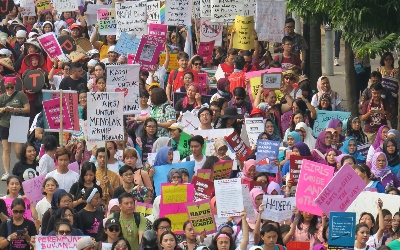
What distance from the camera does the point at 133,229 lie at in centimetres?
1486

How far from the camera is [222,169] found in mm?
16891

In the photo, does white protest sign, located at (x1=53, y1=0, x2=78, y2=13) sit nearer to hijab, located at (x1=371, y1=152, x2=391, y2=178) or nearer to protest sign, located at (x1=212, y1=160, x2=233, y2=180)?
hijab, located at (x1=371, y1=152, x2=391, y2=178)

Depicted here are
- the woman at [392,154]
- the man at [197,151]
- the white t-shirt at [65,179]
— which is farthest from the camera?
the woman at [392,154]

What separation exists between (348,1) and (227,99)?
230 cm

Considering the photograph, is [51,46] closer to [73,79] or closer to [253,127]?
[73,79]

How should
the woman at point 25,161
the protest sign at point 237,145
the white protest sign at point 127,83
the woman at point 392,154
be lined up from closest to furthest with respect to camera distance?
the woman at point 25,161 → the woman at point 392,154 → the protest sign at point 237,145 → the white protest sign at point 127,83

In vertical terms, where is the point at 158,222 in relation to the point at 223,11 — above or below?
below

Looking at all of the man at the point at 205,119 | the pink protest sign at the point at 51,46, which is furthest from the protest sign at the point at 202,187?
the pink protest sign at the point at 51,46

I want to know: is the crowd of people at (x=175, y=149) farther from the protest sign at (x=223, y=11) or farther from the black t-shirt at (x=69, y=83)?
the protest sign at (x=223, y=11)

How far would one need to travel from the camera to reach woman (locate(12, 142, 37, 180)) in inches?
694

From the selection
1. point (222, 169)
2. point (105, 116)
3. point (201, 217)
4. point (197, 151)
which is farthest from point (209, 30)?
point (201, 217)

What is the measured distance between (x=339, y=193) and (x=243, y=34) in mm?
9581

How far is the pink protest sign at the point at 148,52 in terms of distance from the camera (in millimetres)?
22938

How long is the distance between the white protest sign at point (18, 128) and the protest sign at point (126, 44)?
4.22m
